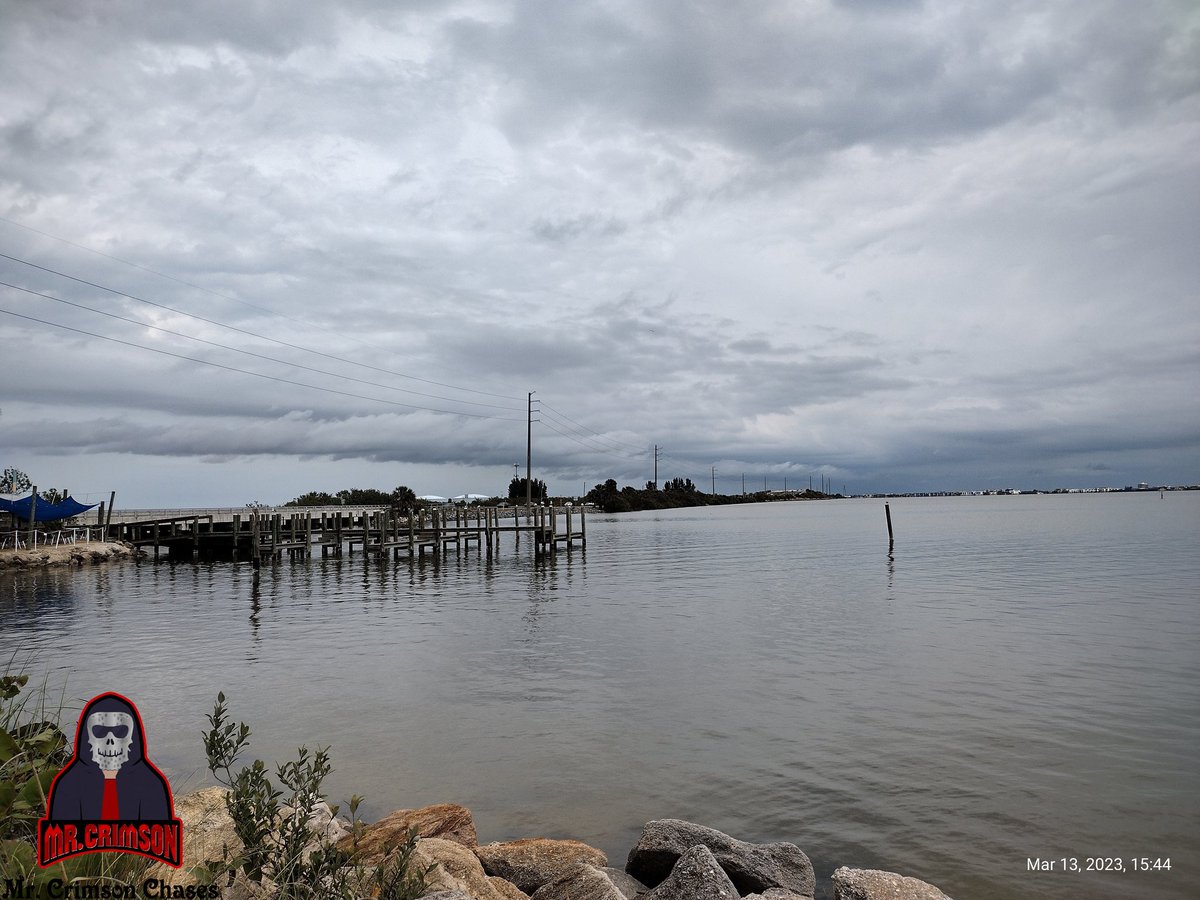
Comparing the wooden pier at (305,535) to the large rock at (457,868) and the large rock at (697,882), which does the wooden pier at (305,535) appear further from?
the large rock at (697,882)

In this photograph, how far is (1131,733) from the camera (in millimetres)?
12250

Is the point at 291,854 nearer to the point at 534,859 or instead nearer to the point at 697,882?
the point at 534,859

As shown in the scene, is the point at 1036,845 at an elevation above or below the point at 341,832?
below

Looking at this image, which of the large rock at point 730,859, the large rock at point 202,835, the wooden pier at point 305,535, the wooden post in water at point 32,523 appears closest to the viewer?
the large rock at point 202,835

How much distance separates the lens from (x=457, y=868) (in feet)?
21.2

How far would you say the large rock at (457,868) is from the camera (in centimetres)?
596

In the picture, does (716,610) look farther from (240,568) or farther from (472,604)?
(240,568)

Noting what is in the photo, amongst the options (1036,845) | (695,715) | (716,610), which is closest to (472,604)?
(716,610)

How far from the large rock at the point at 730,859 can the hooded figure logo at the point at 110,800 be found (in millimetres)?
5480

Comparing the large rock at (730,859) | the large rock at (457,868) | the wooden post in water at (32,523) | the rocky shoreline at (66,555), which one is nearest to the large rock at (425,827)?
the large rock at (457,868)

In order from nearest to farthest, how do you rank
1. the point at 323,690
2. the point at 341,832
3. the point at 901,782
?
the point at 341,832 → the point at 901,782 → the point at 323,690

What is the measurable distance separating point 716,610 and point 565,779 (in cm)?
1642

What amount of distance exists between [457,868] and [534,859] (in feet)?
3.80

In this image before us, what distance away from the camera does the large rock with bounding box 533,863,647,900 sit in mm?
6344
